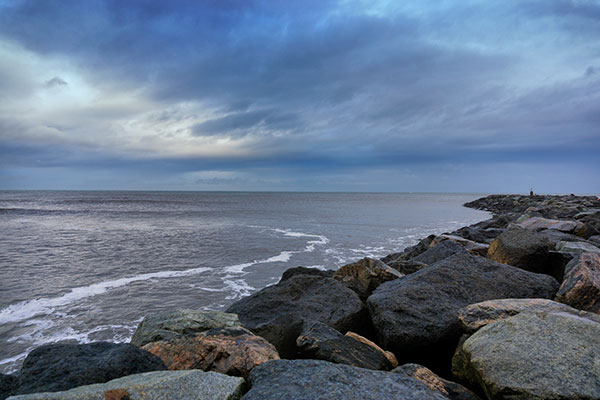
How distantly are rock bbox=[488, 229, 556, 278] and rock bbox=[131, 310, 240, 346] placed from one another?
6.15 metres

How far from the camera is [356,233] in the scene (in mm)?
25375

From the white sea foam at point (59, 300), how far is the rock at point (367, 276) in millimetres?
7517

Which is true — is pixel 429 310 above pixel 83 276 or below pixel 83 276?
above

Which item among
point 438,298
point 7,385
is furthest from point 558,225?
point 7,385

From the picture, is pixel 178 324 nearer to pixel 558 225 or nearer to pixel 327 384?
pixel 327 384

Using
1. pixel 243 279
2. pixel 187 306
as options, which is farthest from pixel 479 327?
pixel 243 279

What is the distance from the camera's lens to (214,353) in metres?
4.00

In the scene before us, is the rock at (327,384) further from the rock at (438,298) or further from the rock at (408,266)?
the rock at (408,266)

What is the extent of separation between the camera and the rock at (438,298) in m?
4.74

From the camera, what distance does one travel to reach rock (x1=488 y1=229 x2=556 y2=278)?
7.14 meters

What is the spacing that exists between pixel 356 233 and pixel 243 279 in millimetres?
14637

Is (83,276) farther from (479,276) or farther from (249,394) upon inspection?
(479,276)

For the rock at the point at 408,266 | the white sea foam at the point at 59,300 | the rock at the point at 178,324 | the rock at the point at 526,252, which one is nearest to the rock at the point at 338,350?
the rock at the point at 178,324

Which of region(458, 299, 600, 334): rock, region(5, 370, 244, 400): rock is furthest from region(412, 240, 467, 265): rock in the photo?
region(5, 370, 244, 400): rock
